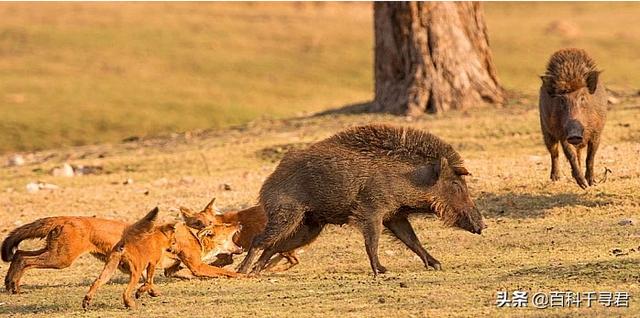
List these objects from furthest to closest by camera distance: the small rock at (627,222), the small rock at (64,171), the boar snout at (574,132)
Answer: the small rock at (64,171) → the boar snout at (574,132) → the small rock at (627,222)

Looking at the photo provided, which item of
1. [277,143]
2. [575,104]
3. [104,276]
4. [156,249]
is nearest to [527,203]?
[575,104]

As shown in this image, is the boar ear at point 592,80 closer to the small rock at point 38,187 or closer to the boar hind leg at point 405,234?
the boar hind leg at point 405,234

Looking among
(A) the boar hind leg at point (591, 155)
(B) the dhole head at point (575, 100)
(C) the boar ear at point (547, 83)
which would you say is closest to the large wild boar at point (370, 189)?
(B) the dhole head at point (575, 100)

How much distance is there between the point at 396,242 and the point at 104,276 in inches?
156

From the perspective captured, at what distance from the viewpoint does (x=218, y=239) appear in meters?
12.2

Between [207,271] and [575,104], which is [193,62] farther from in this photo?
[207,271]

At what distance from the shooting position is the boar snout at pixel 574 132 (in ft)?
46.9

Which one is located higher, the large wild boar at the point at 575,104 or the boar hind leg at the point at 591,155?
the large wild boar at the point at 575,104

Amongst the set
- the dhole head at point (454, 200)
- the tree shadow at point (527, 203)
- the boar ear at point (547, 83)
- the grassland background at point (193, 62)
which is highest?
the boar ear at point (547, 83)

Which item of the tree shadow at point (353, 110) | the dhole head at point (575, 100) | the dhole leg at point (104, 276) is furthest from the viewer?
the tree shadow at point (353, 110)

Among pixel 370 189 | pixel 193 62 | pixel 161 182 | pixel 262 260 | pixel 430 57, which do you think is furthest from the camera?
pixel 193 62

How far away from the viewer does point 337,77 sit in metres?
34.9

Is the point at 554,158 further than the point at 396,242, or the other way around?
the point at 554,158

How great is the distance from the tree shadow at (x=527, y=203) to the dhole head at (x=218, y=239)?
320 centimetres
